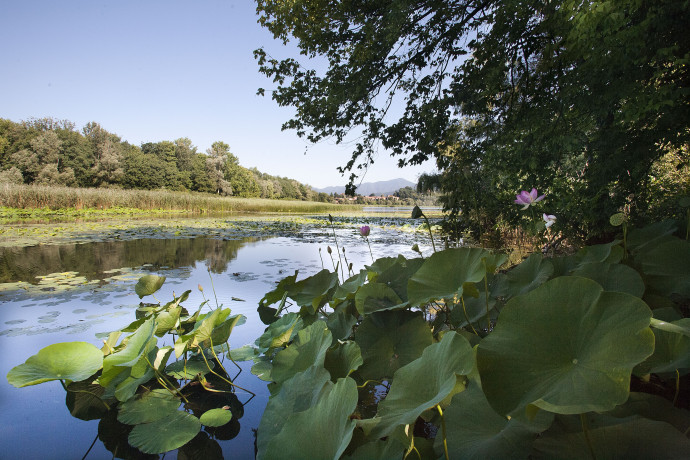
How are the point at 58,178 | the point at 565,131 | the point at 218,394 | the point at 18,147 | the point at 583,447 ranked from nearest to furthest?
the point at 583,447
the point at 218,394
the point at 565,131
the point at 58,178
the point at 18,147

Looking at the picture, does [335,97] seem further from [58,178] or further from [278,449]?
[58,178]

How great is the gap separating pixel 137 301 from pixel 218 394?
1.57 metres

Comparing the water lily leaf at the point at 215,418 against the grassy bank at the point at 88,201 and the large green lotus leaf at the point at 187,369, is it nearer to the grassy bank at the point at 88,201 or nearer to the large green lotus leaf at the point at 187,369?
the large green lotus leaf at the point at 187,369

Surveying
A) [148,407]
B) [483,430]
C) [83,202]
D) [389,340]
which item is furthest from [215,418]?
[83,202]

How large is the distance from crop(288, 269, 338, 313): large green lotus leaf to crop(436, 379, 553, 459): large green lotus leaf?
2.48ft

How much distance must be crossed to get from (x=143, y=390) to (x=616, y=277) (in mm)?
1380

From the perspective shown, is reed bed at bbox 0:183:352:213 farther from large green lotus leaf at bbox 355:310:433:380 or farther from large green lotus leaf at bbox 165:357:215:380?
large green lotus leaf at bbox 355:310:433:380

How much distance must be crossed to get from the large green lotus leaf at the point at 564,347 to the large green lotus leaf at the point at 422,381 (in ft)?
0.23

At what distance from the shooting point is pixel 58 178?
2391 cm

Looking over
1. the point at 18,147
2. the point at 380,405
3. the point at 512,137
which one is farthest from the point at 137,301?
the point at 18,147

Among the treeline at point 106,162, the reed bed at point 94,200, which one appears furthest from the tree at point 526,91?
the treeline at point 106,162

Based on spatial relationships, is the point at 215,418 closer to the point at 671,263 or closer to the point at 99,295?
the point at 671,263

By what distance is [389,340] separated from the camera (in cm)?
79

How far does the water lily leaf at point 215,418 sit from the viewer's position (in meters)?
0.90
